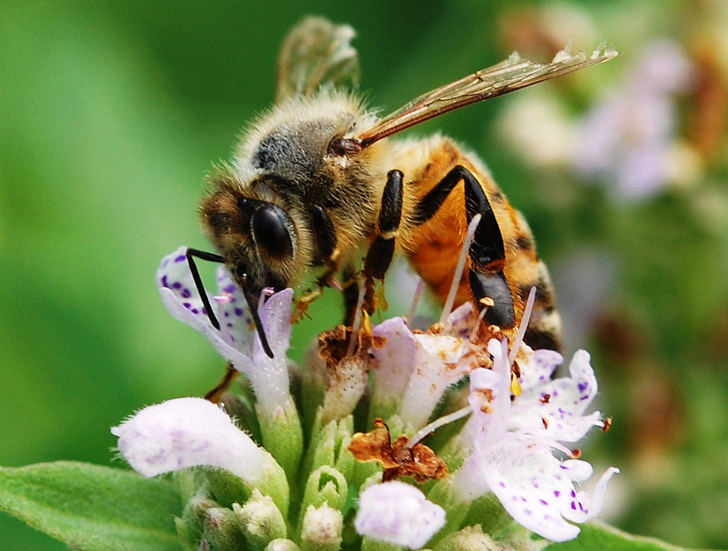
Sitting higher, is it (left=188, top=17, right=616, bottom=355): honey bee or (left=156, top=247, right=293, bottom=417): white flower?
(left=188, top=17, right=616, bottom=355): honey bee

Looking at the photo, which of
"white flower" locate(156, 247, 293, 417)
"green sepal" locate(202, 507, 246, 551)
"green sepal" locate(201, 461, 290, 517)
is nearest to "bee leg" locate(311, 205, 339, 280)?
"white flower" locate(156, 247, 293, 417)

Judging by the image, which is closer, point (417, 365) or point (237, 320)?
point (417, 365)

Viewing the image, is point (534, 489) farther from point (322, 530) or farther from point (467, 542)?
point (322, 530)

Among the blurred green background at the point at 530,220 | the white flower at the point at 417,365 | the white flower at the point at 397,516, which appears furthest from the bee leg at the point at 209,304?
the blurred green background at the point at 530,220

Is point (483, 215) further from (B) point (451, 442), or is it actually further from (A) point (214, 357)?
(A) point (214, 357)

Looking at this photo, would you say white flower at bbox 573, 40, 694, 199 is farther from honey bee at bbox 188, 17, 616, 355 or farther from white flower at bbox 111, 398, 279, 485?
white flower at bbox 111, 398, 279, 485

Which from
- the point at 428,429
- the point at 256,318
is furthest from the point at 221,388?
Result: the point at 428,429

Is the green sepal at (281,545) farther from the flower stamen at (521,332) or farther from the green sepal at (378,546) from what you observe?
the flower stamen at (521,332)
